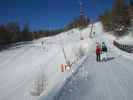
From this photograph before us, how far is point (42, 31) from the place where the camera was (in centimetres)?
17175

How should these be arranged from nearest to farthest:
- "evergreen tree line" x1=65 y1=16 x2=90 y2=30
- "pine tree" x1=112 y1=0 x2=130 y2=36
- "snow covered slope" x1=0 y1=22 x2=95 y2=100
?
1. "snow covered slope" x1=0 y1=22 x2=95 y2=100
2. "pine tree" x1=112 y1=0 x2=130 y2=36
3. "evergreen tree line" x1=65 y1=16 x2=90 y2=30

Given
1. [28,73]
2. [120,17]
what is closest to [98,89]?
[28,73]

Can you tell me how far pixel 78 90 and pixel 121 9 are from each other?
53989 millimetres

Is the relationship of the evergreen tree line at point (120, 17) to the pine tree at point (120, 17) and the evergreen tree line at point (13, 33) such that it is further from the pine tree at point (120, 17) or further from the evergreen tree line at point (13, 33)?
the evergreen tree line at point (13, 33)

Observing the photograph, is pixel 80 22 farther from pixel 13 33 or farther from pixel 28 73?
pixel 28 73

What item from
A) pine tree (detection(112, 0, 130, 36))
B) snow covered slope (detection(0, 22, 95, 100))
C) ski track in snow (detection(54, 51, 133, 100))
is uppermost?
pine tree (detection(112, 0, 130, 36))

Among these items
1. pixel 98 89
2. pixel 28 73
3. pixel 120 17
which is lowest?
pixel 28 73

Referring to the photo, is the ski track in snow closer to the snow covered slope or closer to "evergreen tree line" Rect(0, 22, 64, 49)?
the snow covered slope

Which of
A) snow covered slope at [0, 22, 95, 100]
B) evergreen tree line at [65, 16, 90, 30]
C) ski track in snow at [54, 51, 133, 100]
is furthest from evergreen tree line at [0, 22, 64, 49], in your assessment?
ski track in snow at [54, 51, 133, 100]

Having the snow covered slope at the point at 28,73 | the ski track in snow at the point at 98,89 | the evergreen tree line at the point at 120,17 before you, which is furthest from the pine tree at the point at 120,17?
the ski track in snow at the point at 98,89

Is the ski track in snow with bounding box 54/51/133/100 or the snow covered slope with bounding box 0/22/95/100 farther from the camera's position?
the snow covered slope with bounding box 0/22/95/100

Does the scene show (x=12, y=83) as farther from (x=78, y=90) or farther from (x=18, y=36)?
(x=18, y=36)

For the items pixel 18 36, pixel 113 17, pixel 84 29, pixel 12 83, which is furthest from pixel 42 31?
pixel 12 83

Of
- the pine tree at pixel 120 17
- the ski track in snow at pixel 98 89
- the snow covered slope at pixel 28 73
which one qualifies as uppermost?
the pine tree at pixel 120 17
